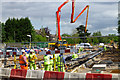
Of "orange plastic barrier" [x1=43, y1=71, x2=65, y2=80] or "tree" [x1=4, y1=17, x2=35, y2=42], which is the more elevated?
"tree" [x1=4, y1=17, x2=35, y2=42]

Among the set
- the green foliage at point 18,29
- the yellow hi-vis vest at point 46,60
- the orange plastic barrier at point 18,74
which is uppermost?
the green foliage at point 18,29

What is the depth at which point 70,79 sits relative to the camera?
9.44 metres

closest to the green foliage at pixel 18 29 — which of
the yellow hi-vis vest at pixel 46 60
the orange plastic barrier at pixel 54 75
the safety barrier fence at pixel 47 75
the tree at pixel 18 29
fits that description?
the tree at pixel 18 29

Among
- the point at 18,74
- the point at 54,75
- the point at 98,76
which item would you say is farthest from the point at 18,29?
the point at 98,76

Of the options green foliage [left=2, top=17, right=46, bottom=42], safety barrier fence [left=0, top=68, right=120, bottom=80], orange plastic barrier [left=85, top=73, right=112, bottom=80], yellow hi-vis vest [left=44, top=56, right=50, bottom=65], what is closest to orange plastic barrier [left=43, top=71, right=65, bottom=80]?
safety barrier fence [left=0, top=68, right=120, bottom=80]

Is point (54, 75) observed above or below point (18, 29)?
below

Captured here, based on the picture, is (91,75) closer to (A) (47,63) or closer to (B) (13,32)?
(A) (47,63)

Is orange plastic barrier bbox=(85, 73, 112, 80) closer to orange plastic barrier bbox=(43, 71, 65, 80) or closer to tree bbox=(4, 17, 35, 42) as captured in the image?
orange plastic barrier bbox=(43, 71, 65, 80)

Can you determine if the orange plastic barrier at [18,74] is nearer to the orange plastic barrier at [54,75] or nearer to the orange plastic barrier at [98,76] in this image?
the orange plastic barrier at [54,75]

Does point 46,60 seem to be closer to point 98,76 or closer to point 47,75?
point 47,75

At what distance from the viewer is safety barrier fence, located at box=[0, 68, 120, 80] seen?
888 cm

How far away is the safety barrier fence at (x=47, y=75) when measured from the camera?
8.88 metres

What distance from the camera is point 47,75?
10.1 meters

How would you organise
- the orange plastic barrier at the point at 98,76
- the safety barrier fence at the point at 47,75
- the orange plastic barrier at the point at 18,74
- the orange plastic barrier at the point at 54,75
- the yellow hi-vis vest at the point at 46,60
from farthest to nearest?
1. the yellow hi-vis vest at the point at 46,60
2. the orange plastic barrier at the point at 18,74
3. the orange plastic barrier at the point at 54,75
4. the safety barrier fence at the point at 47,75
5. the orange plastic barrier at the point at 98,76
